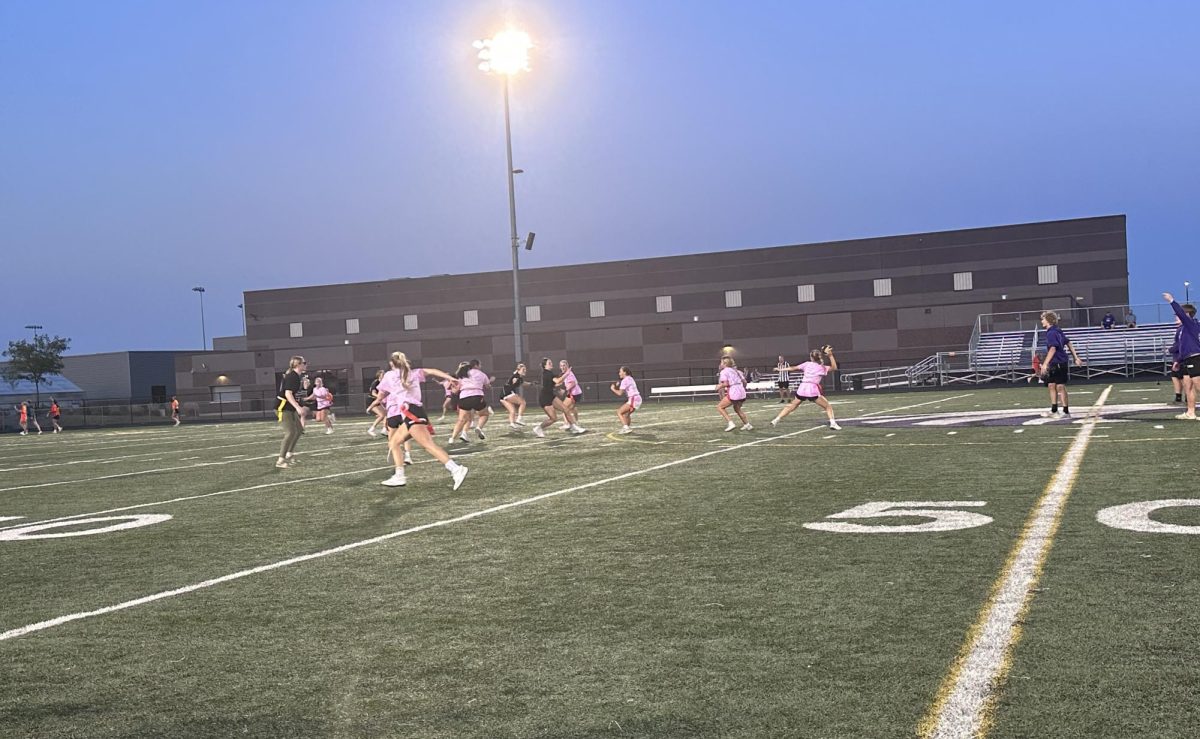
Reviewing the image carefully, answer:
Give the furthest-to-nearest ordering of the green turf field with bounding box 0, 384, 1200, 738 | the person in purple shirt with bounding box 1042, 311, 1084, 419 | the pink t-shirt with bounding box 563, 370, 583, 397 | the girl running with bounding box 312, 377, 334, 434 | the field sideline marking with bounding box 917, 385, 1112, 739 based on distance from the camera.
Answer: the girl running with bounding box 312, 377, 334, 434 → the pink t-shirt with bounding box 563, 370, 583, 397 → the person in purple shirt with bounding box 1042, 311, 1084, 419 → the green turf field with bounding box 0, 384, 1200, 738 → the field sideline marking with bounding box 917, 385, 1112, 739

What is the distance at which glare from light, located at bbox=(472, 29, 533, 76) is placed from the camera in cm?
3148

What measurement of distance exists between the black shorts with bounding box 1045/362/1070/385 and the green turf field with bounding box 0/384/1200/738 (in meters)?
7.24

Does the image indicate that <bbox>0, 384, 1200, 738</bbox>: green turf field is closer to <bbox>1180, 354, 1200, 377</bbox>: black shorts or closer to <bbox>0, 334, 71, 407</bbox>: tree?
<bbox>1180, 354, 1200, 377</bbox>: black shorts

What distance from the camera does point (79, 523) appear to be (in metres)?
10.5

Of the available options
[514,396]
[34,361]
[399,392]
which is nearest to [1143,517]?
[399,392]

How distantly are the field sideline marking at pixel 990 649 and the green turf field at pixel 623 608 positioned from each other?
23 millimetres

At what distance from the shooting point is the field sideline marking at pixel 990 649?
3.68 m

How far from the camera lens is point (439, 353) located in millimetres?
70812

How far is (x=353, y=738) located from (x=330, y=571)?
3485 millimetres

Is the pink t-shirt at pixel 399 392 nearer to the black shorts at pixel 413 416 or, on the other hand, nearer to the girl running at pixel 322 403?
the black shorts at pixel 413 416

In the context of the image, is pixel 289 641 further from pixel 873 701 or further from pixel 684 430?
pixel 684 430


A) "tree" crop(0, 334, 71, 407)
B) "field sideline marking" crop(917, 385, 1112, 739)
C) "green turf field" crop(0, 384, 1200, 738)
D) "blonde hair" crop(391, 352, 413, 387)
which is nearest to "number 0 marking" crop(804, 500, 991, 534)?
"green turf field" crop(0, 384, 1200, 738)

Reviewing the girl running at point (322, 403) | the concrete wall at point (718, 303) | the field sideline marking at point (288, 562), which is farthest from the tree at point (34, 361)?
the field sideline marking at point (288, 562)

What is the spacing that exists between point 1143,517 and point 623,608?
448 centimetres
